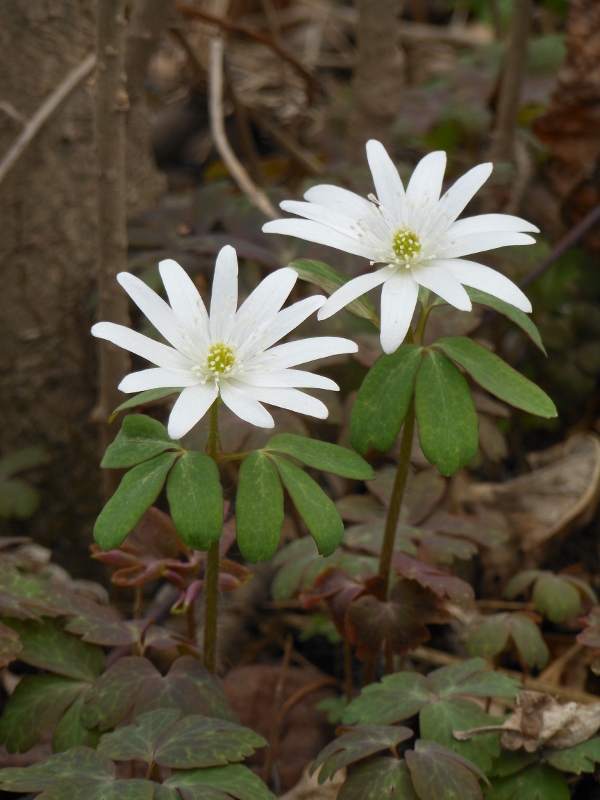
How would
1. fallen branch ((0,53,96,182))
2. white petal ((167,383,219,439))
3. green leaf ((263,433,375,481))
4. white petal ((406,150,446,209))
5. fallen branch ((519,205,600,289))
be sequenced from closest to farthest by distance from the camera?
white petal ((167,383,219,439)) → green leaf ((263,433,375,481)) → white petal ((406,150,446,209)) → fallen branch ((0,53,96,182)) → fallen branch ((519,205,600,289))

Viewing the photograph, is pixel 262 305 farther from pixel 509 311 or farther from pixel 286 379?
pixel 509 311

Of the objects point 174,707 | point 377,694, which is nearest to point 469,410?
point 377,694

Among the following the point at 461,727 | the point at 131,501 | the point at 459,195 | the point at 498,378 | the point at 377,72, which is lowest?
the point at 461,727

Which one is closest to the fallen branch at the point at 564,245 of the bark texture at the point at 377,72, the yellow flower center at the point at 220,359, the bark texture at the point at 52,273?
the bark texture at the point at 377,72

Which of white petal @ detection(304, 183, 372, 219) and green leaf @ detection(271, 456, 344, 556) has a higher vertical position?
white petal @ detection(304, 183, 372, 219)

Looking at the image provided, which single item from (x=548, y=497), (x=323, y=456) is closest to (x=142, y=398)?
(x=323, y=456)

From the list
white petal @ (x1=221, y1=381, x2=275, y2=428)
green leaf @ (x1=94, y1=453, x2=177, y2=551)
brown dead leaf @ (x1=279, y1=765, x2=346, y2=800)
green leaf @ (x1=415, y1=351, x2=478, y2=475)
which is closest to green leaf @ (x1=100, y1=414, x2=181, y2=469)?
green leaf @ (x1=94, y1=453, x2=177, y2=551)

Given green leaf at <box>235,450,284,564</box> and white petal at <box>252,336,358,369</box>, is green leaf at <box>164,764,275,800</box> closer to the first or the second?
green leaf at <box>235,450,284,564</box>

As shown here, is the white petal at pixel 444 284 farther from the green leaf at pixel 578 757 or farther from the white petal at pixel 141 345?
the green leaf at pixel 578 757
